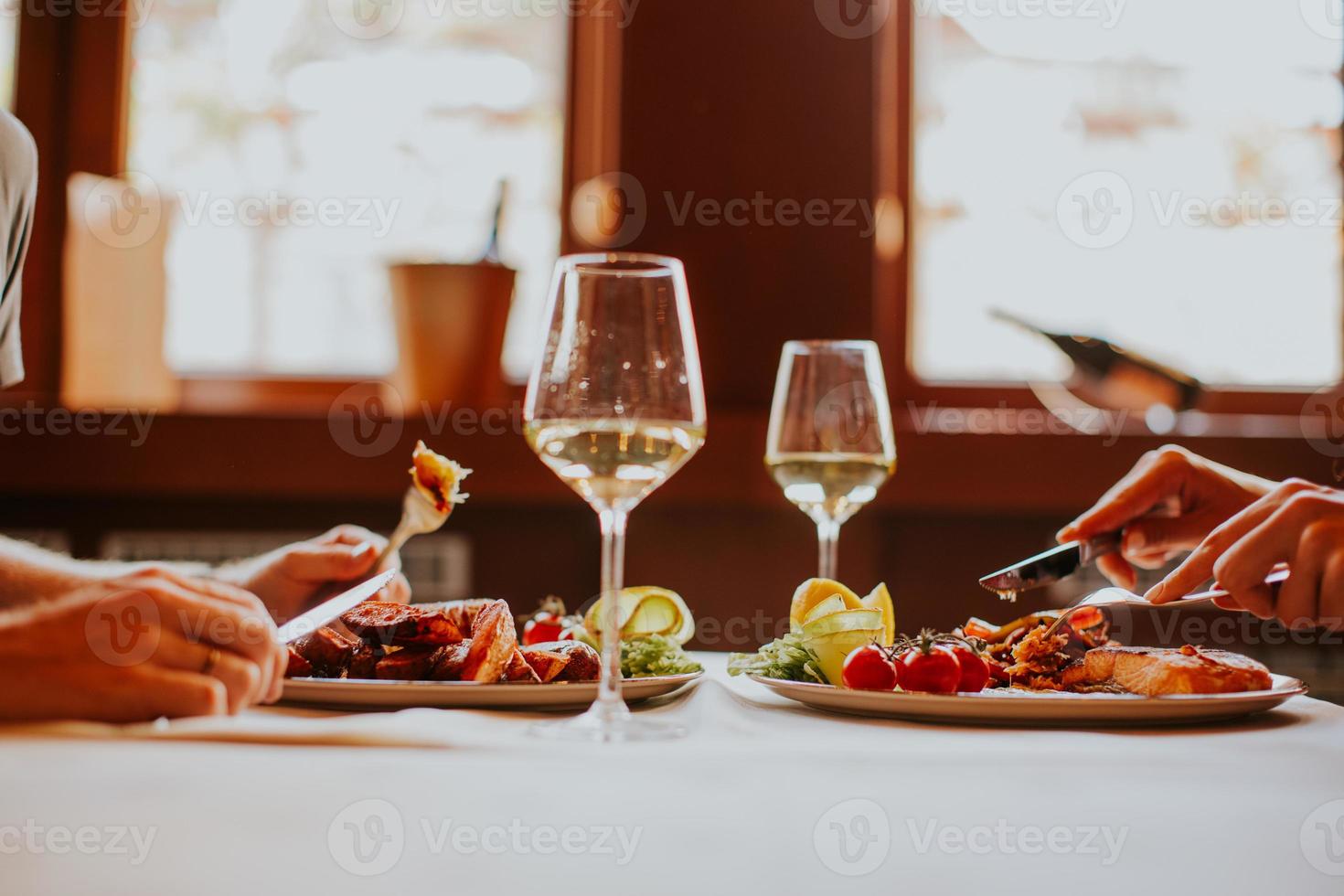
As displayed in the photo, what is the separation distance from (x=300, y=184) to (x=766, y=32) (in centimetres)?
94

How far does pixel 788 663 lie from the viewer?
0.85m

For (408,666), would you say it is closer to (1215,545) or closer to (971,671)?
(971,671)

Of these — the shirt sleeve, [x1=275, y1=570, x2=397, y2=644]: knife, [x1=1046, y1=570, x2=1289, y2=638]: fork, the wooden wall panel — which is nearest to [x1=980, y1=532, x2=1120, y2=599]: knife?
[x1=1046, y1=570, x2=1289, y2=638]: fork

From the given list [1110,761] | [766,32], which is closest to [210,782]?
[1110,761]

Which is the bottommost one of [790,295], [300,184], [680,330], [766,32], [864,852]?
[864,852]

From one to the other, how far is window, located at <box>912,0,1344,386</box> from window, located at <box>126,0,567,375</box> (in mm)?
860

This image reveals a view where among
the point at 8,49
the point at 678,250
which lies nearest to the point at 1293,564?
the point at 678,250

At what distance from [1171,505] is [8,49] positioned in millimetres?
2276

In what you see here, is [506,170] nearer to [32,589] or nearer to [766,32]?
[766,32]

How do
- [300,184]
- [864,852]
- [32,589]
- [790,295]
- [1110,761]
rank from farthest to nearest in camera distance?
[300,184] < [790,295] < [32,589] < [1110,761] < [864,852]

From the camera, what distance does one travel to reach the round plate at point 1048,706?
693 mm

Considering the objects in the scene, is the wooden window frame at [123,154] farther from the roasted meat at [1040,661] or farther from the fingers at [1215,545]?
the roasted meat at [1040,661]

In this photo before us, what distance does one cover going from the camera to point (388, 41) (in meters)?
2.51

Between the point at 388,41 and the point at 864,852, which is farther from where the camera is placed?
the point at 388,41
